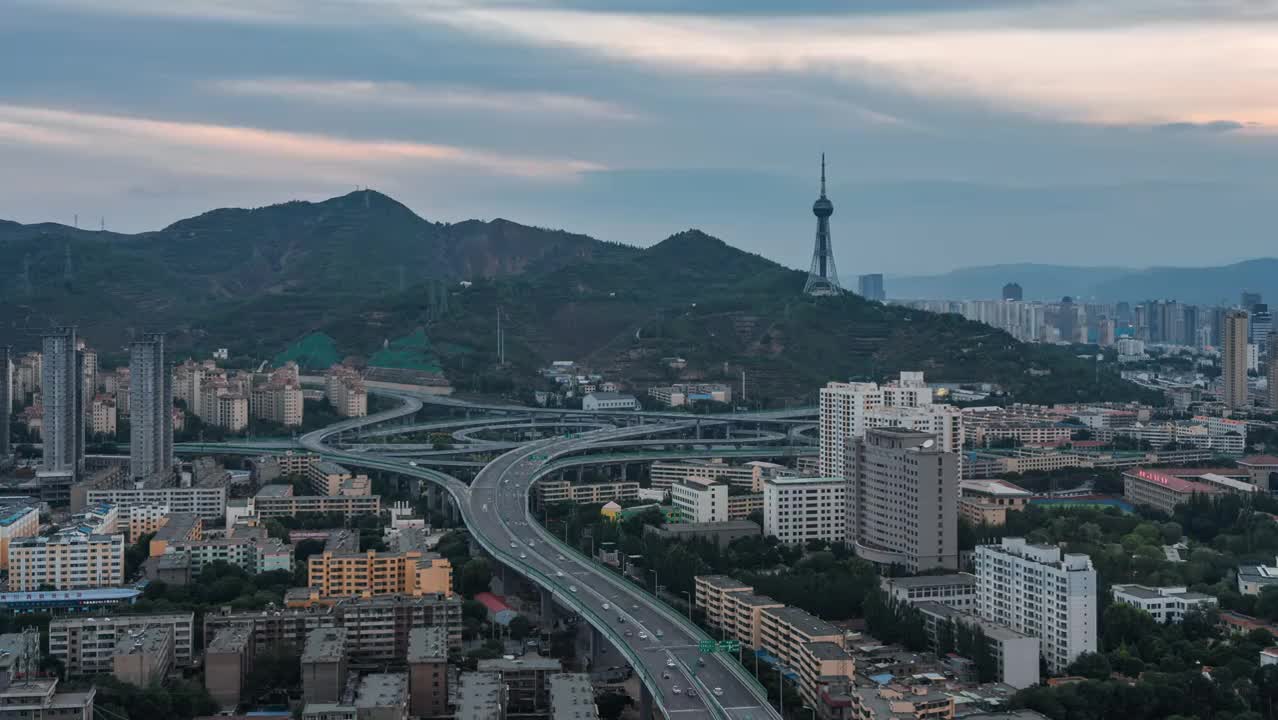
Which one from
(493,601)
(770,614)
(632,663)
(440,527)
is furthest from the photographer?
(440,527)

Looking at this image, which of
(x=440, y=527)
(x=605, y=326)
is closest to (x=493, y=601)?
(x=440, y=527)

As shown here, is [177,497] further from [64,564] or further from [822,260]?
[822,260]

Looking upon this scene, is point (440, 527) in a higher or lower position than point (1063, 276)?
lower

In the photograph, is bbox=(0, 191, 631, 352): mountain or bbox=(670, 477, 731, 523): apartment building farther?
bbox=(0, 191, 631, 352): mountain

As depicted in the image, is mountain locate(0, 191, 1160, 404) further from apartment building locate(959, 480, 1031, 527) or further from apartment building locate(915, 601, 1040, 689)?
apartment building locate(915, 601, 1040, 689)

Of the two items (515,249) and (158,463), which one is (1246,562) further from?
(515,249)

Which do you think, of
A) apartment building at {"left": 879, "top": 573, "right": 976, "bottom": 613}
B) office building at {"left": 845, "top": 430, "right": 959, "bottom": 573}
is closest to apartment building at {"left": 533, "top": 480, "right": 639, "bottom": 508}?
office building at {"left": 845, "top": 430, "right": 959, "bottom": 573}
